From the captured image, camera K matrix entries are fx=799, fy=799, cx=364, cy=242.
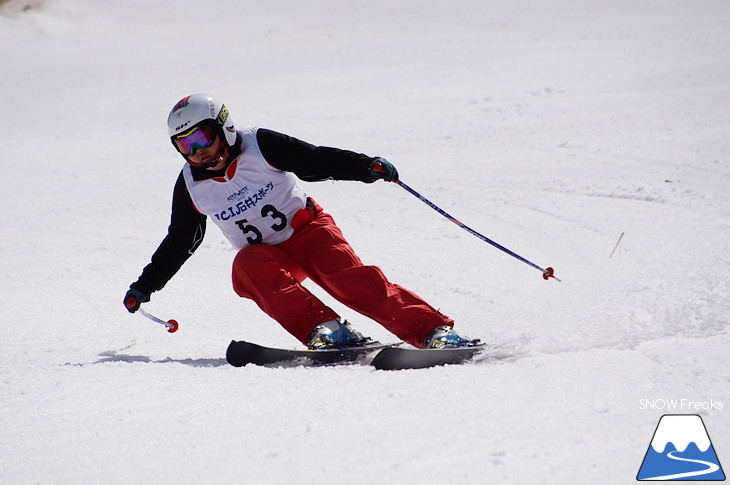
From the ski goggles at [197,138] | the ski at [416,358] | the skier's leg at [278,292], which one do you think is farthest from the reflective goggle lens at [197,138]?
the ski at [416,358]

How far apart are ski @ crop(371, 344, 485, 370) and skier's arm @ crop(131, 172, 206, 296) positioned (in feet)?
4.64

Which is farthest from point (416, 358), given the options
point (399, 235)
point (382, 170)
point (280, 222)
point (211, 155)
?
point (399, 235)

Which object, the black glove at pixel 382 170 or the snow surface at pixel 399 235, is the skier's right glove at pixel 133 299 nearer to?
the snow surface at pixel 399 235

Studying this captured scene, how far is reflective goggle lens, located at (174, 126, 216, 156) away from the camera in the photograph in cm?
411

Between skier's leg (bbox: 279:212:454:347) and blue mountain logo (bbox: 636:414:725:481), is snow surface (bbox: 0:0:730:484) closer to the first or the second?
blue mountain logo (bbox: 636:414:725:481)

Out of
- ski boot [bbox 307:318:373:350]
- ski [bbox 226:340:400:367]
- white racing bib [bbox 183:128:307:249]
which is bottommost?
ski [bbox 226:340:400:367]

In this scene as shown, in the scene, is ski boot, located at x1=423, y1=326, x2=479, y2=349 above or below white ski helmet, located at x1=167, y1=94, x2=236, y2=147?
below

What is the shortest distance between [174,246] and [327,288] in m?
0.95

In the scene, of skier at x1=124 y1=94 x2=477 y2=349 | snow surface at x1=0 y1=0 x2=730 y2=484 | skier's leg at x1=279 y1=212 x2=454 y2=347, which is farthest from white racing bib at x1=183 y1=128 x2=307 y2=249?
snow surface at x1=0 y1=0 x2=730 y2=484

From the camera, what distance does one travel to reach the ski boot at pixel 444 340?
12.3ft

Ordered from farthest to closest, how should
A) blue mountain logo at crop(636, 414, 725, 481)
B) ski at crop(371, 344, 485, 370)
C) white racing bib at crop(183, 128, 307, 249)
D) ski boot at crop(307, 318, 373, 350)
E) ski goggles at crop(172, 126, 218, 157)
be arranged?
white racing bib at crop(183, 128, 307, 249) < ski goggles at crop(172, 126, 218, 157) < ski boot at crop(307, 318, 373, 350) < ski at crop(371, 344, 485, 370) < blue mountain logo at crop(636, 414, 725, 481)

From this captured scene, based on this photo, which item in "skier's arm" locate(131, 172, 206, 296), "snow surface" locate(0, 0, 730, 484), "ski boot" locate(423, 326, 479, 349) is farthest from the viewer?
"skier's arm" locate(131, 172, 206, 296)

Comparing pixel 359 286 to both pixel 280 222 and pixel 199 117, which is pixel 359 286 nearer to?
pixel 280 222

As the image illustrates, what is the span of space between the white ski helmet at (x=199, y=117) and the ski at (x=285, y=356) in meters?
1.09
